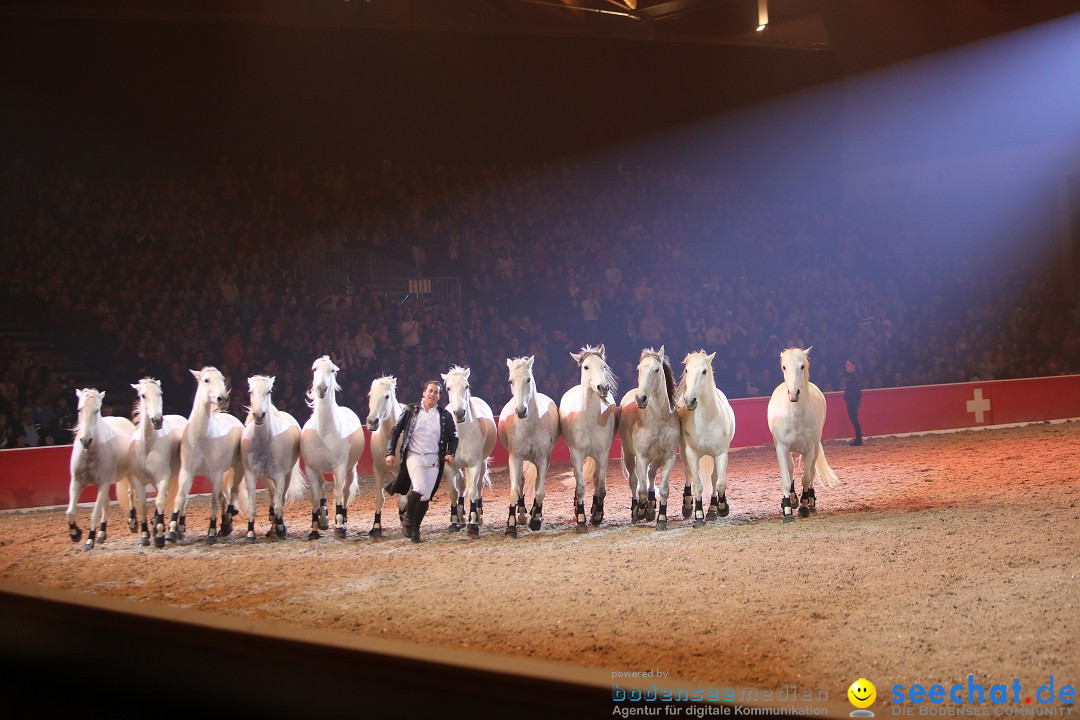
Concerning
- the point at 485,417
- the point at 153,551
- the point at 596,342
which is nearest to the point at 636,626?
the point at 485,417

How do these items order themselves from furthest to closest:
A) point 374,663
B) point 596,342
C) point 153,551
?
point 596,342, point 153,551, point 374,663

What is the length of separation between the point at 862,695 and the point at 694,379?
5.76 metres

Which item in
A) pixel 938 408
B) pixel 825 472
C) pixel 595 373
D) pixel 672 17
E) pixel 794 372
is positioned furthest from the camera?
pixel 672 17

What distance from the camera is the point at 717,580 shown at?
7199mm

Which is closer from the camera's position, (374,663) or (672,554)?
(374,663)

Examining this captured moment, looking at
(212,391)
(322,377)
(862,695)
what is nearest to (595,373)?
(322,377)

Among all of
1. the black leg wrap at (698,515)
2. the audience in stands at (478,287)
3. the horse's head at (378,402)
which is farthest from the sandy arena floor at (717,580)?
→ the audience in stands at (478,287)

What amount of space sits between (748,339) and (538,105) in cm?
899

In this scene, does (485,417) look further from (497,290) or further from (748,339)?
(748,339)

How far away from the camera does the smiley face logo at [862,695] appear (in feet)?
13.5

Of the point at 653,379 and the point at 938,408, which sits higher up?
the point at 653,379

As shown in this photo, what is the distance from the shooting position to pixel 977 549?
25.1 feet

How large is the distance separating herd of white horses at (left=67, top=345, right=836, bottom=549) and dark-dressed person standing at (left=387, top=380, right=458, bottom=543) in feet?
0.72

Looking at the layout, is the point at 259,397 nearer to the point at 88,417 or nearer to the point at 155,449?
the point at 155,449
